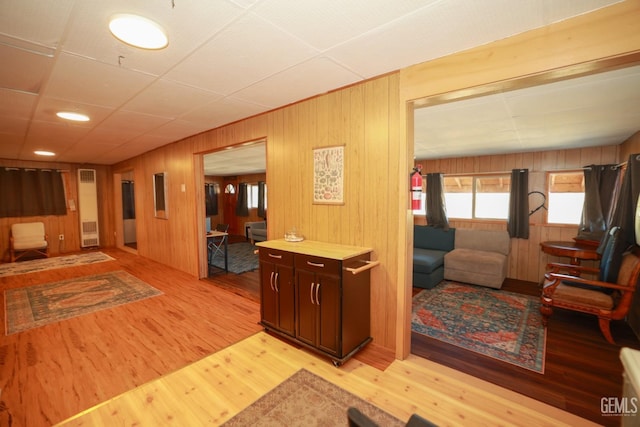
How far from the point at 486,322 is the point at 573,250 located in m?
2.01

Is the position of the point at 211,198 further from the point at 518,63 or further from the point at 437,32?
the point at 518,63

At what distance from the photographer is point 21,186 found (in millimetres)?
6523

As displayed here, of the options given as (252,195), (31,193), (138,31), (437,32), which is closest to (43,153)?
(31,193)

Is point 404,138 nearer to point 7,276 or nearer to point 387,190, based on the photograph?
point 387,190

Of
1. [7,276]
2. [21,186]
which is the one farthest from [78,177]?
[7,276]

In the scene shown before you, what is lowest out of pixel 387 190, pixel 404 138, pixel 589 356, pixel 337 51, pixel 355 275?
pixel 589 356

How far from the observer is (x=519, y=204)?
4.94 metres

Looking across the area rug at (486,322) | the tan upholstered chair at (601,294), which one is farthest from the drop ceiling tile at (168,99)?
the tan upholstered chair at (601,294)

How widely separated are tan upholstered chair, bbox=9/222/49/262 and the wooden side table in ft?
33.9

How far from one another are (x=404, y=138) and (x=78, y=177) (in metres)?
8.88

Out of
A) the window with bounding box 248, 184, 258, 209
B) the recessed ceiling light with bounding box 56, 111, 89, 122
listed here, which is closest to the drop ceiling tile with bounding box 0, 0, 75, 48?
the recessed ceiling light with bounding box 56, 111, 89, 122

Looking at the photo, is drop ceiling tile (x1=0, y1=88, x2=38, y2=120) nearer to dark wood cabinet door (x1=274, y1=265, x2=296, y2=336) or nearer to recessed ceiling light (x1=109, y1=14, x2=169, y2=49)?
recessed ceiling light (x1=109, y1=14, x2=169, y2=49)

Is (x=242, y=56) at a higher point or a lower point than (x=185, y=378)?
higher

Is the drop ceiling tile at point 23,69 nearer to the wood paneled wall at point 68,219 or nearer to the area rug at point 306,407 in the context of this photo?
the area rug at point 306,407
